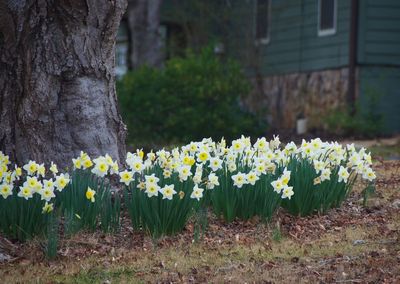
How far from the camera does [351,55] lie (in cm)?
1794

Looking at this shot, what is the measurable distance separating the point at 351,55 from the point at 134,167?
11.7m

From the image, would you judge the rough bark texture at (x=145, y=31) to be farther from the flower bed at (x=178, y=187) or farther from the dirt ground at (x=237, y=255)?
the dirt ground at (x=237, y=255)

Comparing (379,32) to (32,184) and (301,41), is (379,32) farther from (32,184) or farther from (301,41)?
(32,184)

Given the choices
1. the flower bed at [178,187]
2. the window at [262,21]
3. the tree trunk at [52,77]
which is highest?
the window at [262,21]

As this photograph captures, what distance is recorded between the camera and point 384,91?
18.2m

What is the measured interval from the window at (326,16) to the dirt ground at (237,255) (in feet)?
39.4

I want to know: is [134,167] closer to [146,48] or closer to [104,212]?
[104,212]

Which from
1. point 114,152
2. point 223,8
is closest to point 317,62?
point 223,8

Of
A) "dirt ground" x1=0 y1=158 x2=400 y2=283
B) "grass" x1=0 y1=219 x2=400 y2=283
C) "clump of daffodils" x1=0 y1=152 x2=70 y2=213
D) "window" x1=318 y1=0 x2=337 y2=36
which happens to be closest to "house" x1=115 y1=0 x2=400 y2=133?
"window" x1=318 y1=0 x2=337 y2=36

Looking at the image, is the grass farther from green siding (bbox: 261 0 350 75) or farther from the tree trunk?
green siding (bbox: 261 0 350 75)

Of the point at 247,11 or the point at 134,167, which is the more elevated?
the point at 247,11

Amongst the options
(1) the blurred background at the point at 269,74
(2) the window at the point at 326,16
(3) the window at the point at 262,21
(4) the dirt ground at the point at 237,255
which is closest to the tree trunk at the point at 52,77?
(4) the dirt ground at the point at 237,255

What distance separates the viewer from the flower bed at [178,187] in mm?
6668

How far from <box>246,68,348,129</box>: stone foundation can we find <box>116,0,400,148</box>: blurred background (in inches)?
0.9
